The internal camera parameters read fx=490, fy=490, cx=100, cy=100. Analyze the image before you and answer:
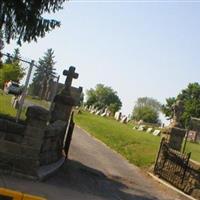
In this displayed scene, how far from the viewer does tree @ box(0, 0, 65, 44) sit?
16.3 m

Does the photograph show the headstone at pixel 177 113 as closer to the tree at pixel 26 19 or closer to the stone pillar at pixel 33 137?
the tree at pixel 26 19

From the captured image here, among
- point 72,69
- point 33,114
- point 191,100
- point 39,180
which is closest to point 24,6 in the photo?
point 72,69

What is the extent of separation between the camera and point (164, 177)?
19312 millimetres

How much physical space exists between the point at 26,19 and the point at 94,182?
6106 millimetres

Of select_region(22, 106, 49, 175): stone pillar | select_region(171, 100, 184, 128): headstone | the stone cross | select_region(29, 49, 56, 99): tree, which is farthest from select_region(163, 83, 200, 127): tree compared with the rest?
select_region(22, 106, 49, 175): stone pillar

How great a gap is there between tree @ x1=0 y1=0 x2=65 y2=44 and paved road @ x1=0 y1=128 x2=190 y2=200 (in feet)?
15.5

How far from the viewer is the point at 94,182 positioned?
47.5 feet

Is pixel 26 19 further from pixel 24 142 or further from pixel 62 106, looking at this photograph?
pixel 24 142

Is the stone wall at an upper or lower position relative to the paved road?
upper

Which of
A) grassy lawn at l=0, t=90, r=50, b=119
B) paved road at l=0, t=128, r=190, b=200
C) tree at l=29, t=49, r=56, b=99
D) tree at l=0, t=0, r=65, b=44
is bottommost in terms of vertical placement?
paved road at l=0, t=128, r=190, b=200

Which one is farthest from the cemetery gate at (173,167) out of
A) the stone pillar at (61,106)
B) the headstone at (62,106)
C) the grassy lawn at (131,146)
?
the stone pillar at (61,106)

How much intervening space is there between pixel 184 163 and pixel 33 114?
8.46m

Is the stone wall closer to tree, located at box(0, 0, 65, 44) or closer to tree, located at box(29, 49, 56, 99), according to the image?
tree, located at box(29, 49, 56, 99)

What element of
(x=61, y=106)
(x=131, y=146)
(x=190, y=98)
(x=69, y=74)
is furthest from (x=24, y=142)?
(x=190, y=98)
